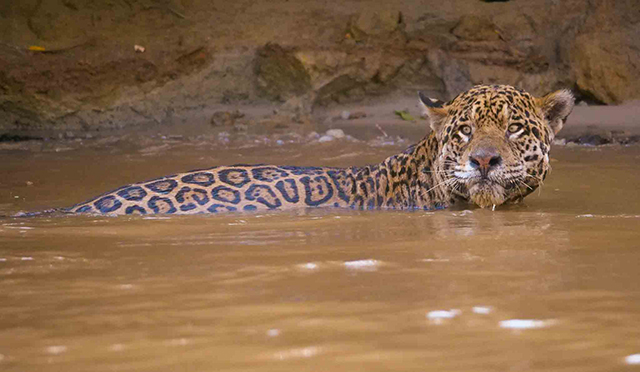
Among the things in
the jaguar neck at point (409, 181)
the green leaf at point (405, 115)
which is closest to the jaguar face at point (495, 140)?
the jaguar neck at point (409, 181)

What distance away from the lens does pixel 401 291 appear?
334 cm

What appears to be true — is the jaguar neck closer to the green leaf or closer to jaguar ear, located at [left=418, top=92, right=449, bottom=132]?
jaguar ear, located at [left=418, top=92, right=449, bottom=132]

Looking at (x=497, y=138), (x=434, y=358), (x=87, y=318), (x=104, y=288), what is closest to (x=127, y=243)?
(x=104, y=288)

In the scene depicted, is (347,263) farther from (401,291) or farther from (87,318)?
(87,318)

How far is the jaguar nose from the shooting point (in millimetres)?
6340

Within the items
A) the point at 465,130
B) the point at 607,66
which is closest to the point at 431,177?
the point at 465,130

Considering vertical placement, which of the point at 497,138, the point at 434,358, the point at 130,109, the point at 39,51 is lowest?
the point at 434,358

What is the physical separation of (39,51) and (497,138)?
346 inches

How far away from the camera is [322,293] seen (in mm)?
3316

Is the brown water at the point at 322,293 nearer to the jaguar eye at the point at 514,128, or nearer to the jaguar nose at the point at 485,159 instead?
the jaguar nose at the point at 485,159

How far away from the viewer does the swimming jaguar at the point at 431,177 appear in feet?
21.2

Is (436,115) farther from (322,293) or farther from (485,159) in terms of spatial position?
(322,293)

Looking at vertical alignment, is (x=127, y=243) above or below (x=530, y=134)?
below

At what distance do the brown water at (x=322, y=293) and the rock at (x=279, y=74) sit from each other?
804cm
